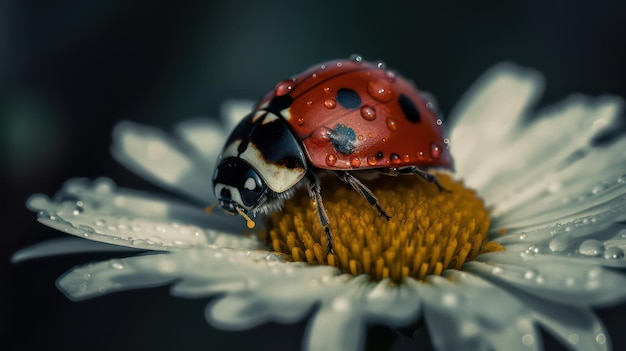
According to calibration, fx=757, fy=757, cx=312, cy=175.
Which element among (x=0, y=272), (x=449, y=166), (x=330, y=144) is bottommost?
(x=0, y=272)

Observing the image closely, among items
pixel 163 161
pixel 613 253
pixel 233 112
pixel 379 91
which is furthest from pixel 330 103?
pixel 233 112

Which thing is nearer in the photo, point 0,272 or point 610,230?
point 610,230

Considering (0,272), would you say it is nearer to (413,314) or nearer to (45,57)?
(45,57)

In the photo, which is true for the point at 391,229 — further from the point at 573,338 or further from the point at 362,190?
the point at 573,338

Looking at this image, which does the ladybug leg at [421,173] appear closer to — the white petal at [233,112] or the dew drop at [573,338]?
the dew drop at [573,338]

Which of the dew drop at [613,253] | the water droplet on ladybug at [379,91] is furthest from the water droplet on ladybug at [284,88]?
the dew drop at [613,253]

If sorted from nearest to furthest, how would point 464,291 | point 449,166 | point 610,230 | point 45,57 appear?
1. point 464,291
2. point 610,230
3. point 449,166
4. point 45,57

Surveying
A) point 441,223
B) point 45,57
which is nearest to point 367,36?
point 45,57
